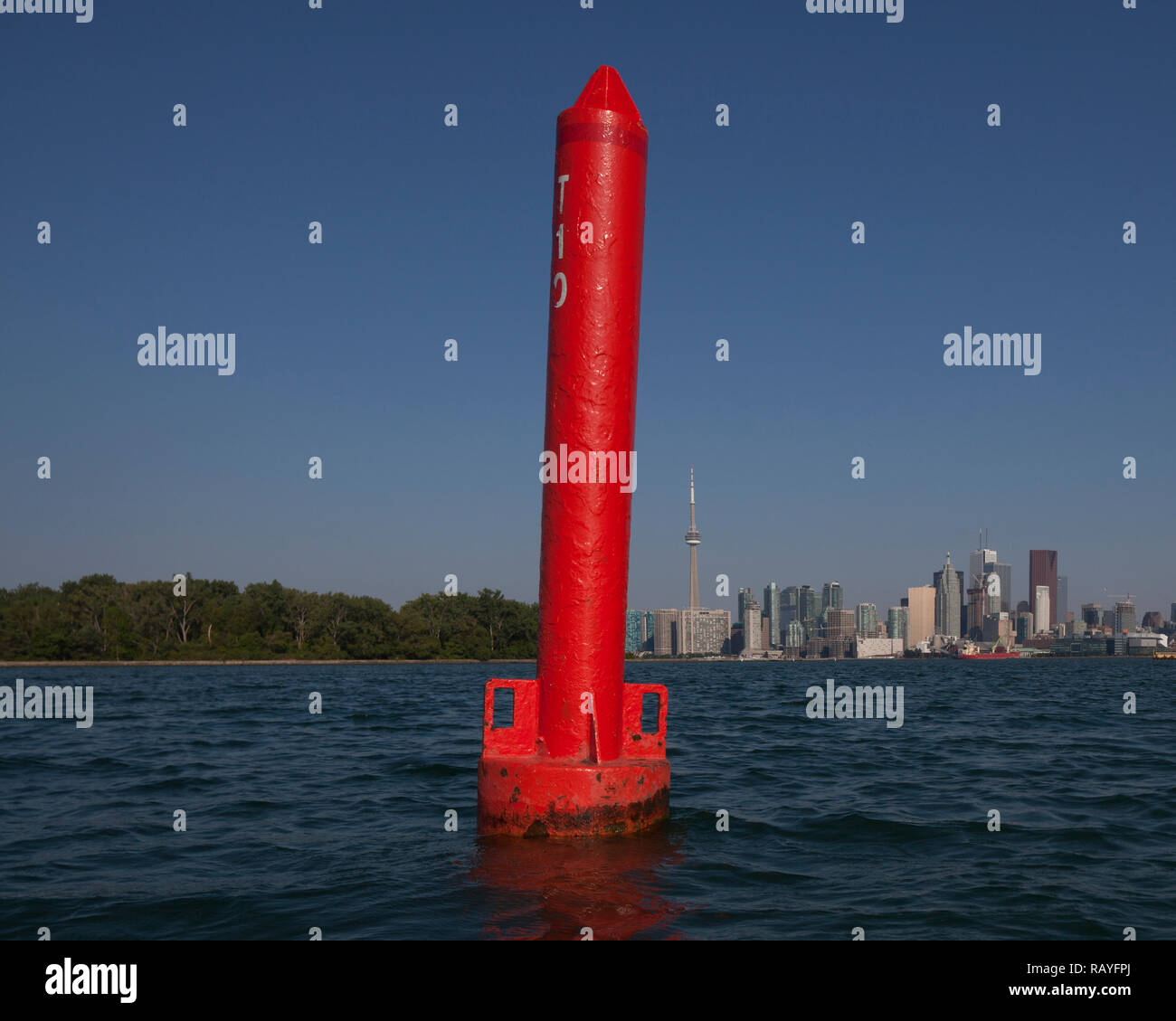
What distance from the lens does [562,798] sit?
8125mm

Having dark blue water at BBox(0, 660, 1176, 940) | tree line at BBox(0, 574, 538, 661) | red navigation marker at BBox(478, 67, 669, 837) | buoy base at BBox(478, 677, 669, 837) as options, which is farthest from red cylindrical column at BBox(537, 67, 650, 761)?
tree line at BBox(0, 574, 538, 661)

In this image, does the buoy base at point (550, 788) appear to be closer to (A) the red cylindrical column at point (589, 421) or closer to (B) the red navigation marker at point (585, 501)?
(B) the red navigation marker at point (585, 501)

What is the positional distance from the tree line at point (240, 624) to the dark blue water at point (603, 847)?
2818 inches

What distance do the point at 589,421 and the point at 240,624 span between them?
108388mm

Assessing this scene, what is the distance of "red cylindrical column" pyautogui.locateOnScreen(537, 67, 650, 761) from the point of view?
325 inches

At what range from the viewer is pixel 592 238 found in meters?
8.27

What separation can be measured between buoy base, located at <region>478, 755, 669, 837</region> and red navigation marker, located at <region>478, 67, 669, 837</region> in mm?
11

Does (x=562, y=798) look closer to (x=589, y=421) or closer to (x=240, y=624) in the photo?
(x=589, y=421)

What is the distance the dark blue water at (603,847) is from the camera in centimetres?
655

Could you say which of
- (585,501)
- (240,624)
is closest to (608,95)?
(585,501)
